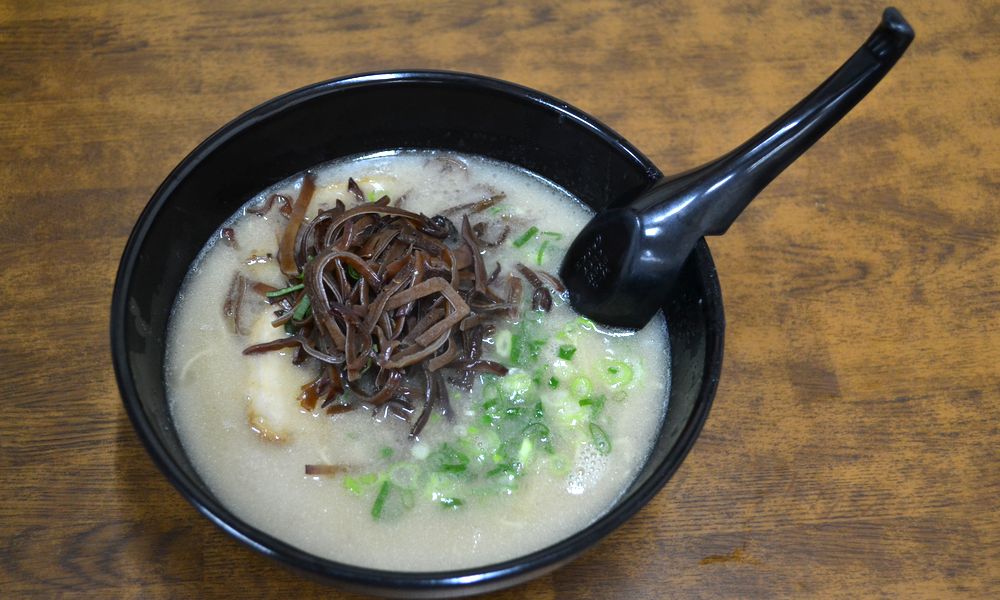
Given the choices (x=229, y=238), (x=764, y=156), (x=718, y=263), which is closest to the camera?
(x=764, y=156)

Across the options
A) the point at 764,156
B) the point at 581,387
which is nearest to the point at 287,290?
the point at 581,387

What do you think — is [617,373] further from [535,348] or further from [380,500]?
[380,500]

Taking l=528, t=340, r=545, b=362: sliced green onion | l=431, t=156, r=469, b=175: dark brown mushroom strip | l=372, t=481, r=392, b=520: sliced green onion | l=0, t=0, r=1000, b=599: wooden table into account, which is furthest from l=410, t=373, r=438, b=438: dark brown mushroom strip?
l=431, t=156, r=469, b=175: dark brown mushroom strip

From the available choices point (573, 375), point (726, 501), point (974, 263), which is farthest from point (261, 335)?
point (974, 263)

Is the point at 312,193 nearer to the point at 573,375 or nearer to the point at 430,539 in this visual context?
the point at 573,375

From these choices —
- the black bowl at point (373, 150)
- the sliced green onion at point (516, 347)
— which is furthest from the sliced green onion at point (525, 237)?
the sliced green onion at point (516, 347)

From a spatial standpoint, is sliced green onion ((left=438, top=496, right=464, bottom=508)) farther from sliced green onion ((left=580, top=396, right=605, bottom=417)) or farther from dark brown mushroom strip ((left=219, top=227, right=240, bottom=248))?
dark brown mushroom strip ((left=219, top=227, right=240, bottom=248))
